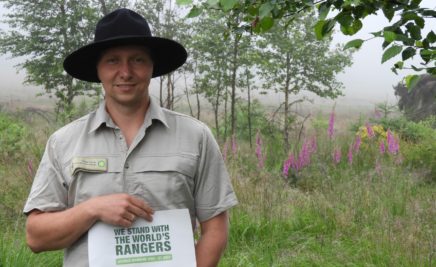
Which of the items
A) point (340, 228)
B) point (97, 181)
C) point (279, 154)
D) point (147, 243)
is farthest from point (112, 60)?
point (279, 154)

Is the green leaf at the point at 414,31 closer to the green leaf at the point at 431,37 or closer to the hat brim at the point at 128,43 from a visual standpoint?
the green leaf at the point at 431,37

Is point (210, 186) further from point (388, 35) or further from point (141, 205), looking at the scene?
point (388, 35)

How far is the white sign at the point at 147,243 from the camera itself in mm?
1755

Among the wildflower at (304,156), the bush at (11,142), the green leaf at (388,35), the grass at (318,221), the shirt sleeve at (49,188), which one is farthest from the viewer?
the bush at (11,142)

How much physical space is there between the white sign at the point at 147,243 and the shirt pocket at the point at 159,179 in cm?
6

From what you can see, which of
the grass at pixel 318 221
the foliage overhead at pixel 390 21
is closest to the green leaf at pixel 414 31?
the foliage overhead at pixel 390 21

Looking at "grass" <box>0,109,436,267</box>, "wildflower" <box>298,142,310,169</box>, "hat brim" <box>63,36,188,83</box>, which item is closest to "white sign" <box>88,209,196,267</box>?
"hat brim" <box>63,36,188,83</box>

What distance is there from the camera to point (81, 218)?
5.61 feet

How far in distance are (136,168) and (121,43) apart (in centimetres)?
46

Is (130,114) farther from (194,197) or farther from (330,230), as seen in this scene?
(330,230)

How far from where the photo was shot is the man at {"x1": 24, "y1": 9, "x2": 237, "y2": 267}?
182 centimetres

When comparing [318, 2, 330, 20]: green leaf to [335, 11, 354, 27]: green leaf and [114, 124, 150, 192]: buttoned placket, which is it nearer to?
[335, 11, 354, 27]: green leaf


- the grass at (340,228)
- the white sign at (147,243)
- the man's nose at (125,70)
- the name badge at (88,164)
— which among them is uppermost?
the man's nose at (125,70)

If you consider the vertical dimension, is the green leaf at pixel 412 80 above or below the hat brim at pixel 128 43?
below
